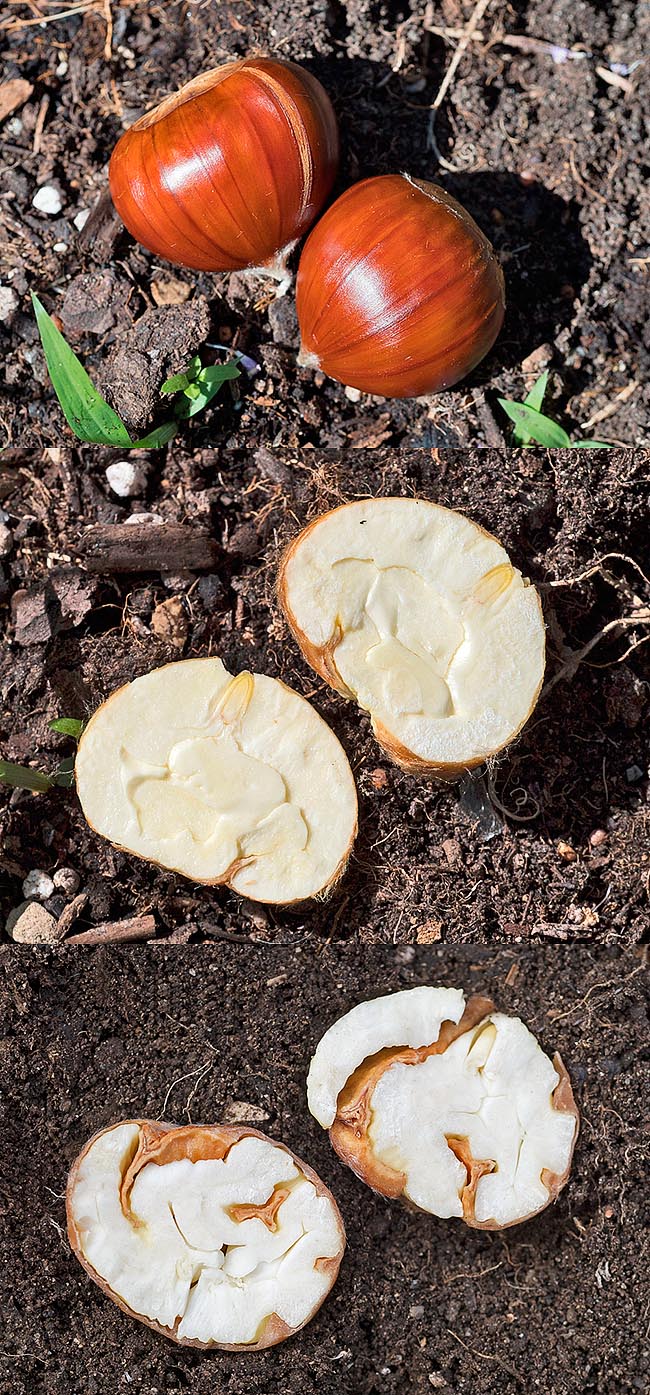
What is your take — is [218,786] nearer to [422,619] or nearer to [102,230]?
[422,619]

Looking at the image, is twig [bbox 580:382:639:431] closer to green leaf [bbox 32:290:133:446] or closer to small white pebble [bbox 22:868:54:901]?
green leaf [bbox 32:290:133:446]

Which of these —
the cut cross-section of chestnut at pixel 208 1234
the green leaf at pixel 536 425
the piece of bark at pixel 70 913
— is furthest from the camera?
the green leaf at pixel 536 425

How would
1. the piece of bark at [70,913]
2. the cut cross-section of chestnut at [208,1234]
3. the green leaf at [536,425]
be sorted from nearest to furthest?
the cut cross-section of chestnut at [208,1234]
the piece of bark at [70,913]
the green leaf at [536,425]

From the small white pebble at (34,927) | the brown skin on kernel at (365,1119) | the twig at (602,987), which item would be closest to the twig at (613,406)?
the twig at (602,987)

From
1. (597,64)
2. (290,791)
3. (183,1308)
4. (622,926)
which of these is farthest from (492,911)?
(597,64)

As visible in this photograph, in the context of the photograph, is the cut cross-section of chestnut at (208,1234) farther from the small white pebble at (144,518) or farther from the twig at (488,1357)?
the small white pebble at (144,518)
